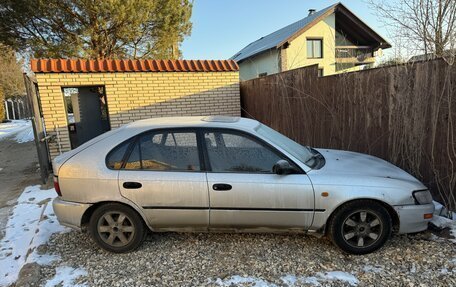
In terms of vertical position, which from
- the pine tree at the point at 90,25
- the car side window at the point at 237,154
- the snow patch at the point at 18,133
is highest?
the pine tree at the point at 90,25

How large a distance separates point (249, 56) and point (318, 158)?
57.8 ft

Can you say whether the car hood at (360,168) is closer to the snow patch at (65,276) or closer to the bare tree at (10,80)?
the snow patch at (65,276)

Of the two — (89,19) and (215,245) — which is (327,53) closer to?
(89,19)

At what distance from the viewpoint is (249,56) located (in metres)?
20.1

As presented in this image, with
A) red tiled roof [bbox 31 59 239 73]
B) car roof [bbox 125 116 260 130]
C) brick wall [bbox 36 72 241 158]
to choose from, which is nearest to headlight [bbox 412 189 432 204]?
car roof [bbox 125 116 260 130]

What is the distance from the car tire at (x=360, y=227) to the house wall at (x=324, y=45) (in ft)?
53.4

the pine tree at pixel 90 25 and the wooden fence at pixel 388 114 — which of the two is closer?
the wooden fence at pixel 388 114

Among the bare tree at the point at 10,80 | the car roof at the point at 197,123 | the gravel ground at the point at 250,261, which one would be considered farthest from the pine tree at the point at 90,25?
the bare tree at the point at 10,80

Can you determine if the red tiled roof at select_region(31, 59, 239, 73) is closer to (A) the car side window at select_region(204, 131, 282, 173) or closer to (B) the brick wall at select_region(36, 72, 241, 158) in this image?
(B) the brick wall at select_region(36, 72, 241, 158)

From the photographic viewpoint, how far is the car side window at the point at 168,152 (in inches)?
127

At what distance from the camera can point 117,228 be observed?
3307 millimetres

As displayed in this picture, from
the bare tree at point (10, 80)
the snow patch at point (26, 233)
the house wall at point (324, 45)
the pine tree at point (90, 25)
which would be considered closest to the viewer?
the snow patch at point (26, 233)

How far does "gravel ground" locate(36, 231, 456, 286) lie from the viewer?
2830 millimetres

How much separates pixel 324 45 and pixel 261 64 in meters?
4.20
